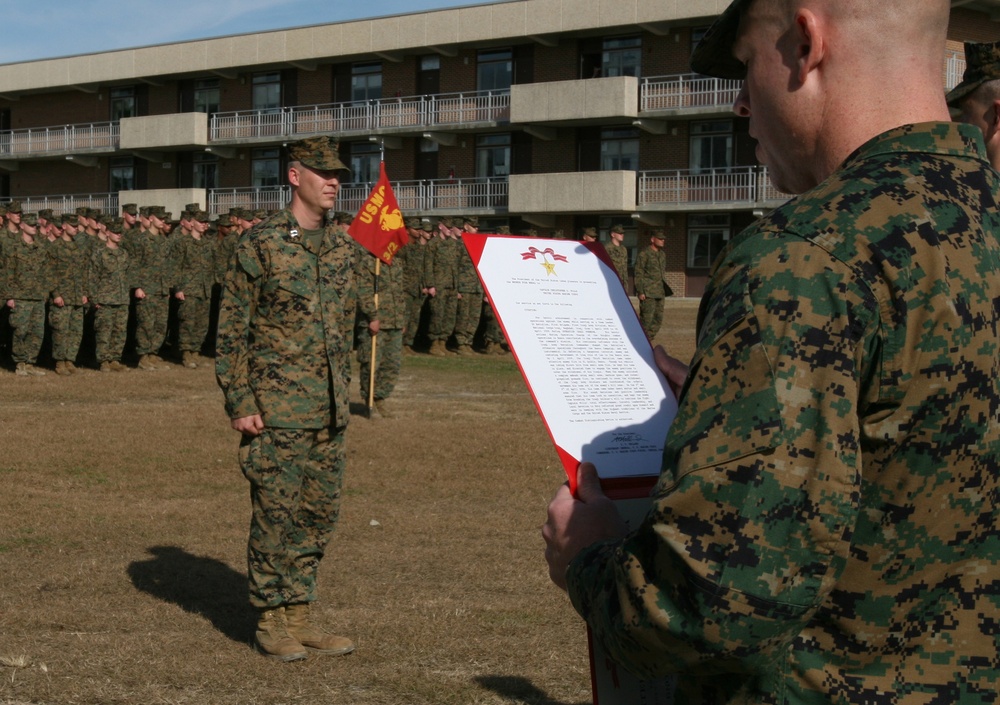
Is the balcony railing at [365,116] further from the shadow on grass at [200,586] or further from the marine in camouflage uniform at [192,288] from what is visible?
the shadow on grass at [200,586]

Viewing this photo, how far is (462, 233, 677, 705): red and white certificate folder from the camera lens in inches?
77.9

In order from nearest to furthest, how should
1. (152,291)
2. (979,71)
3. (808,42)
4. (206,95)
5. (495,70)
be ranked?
(808,42)
(979,71)
(152,291)
(495,70)
(206,95)

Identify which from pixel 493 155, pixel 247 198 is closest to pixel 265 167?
pixel 247 198

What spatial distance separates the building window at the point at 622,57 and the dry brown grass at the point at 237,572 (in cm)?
2427

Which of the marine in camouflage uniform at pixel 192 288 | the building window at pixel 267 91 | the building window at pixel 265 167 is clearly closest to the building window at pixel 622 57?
the building window at pixel 267 91

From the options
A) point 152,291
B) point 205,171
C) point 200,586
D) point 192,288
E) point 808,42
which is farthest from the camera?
point 205,171

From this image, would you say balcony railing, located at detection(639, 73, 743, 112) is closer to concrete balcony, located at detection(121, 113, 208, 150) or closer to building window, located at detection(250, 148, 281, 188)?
building window, located at detection(250, 148, 281, 188)

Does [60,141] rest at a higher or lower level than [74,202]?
higher

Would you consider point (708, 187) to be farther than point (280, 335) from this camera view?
Yes

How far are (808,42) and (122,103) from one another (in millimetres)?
46751

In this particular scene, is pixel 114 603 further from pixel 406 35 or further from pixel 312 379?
pixel 406 35

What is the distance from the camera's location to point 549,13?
35.8m

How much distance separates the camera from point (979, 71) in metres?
3.71

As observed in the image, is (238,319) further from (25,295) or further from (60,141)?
(60,141)
